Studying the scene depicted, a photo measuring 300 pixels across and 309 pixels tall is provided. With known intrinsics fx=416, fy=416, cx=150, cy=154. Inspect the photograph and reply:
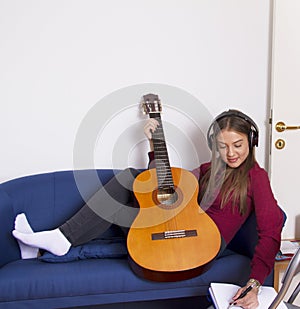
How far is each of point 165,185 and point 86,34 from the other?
0.86 meters

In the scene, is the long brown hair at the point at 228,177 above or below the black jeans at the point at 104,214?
above

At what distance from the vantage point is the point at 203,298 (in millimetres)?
1871

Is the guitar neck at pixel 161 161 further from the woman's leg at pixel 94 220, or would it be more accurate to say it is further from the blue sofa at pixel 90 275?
the blue sofa at pixel 90 275

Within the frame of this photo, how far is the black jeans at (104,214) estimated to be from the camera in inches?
71.3

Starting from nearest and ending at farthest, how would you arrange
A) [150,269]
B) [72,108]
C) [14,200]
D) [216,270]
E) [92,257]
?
[150,269] → [216,270] → [92,257] → [14,200] → [72,108]

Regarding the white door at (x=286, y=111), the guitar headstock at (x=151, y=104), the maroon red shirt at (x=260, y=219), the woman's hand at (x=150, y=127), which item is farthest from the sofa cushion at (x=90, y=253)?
the white door at (x=286, y=111)

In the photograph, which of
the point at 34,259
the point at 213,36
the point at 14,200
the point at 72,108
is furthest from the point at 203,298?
the point at 213,36

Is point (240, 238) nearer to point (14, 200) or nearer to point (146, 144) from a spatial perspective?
point (146, 144)

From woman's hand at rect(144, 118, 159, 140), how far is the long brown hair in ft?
1.05

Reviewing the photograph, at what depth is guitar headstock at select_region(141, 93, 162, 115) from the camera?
2.06 meters

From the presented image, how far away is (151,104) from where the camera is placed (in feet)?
6.79

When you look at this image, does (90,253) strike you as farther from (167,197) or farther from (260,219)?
(260,219)

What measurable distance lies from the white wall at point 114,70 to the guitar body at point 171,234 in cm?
42

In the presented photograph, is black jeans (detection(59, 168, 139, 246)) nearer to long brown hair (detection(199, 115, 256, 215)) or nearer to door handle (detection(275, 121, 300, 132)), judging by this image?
long brown hair (detection(199, 115, 256, 215))
